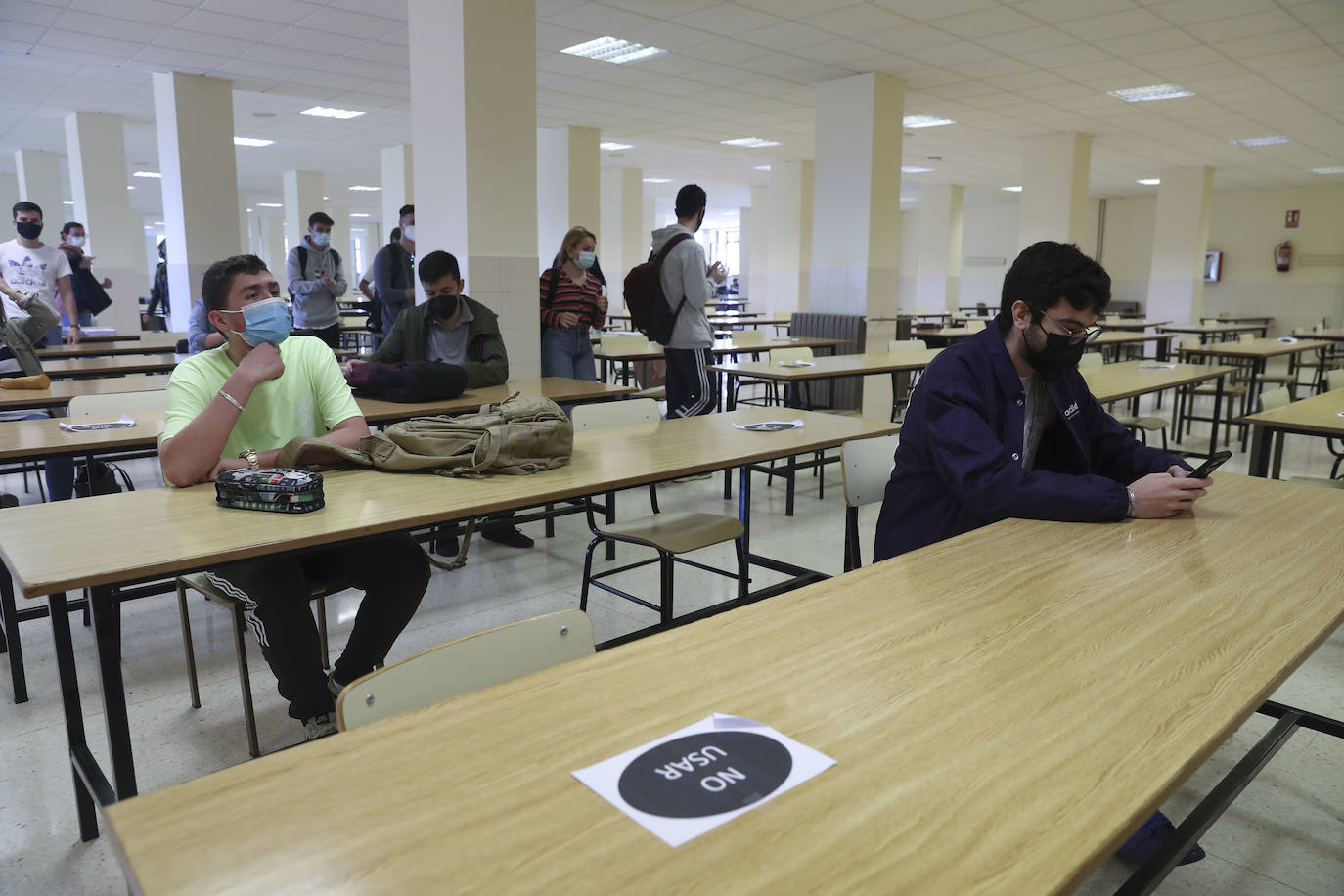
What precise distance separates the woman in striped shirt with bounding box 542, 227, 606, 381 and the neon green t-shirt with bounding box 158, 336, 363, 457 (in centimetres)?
242

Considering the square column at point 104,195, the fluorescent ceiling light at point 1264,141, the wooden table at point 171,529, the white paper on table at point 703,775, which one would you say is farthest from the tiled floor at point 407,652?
the fluorescent ceiling light at point 1264,141

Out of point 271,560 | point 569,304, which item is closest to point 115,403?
point 271,560

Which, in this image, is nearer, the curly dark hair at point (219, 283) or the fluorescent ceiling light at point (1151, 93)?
the curly dark hair at point (219, 283)

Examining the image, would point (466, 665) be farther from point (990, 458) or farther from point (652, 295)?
point (652, 295)

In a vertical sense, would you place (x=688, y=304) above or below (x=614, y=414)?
above

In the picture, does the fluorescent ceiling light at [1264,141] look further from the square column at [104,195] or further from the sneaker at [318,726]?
the square column at [104,195]

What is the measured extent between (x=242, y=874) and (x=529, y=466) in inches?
67.5

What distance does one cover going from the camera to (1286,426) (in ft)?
11.2

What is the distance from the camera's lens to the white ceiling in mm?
6223

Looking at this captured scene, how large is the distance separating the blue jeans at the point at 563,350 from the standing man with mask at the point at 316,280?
2522 millimetres

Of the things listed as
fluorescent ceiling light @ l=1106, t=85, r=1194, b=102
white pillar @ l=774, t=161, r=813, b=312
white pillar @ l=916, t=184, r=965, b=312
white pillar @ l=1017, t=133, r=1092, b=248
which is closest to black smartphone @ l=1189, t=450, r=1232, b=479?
fluorescent ceiling light @ l=1106, t=85, r=1194, b=102

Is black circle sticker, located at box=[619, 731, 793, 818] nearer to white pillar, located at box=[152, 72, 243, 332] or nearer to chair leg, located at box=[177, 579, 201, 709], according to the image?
chair leg, located at box=[177, 579, 201, 709]

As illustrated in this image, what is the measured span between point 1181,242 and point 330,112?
40.1ft

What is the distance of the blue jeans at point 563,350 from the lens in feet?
16.5
